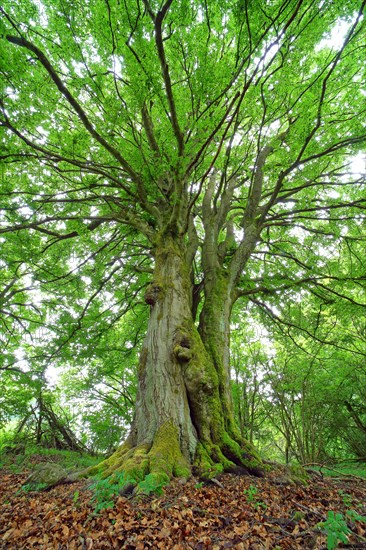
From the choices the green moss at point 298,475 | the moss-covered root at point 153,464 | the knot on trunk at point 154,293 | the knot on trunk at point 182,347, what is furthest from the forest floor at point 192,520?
the knot on trunk at point 154,293

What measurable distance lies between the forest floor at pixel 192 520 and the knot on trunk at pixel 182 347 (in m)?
1.58

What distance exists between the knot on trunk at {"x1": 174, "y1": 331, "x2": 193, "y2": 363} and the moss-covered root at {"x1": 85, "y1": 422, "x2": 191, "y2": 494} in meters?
0.93

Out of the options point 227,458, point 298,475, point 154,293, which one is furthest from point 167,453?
point 154,293

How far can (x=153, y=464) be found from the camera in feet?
11.1

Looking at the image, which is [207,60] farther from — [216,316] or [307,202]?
[216,316]

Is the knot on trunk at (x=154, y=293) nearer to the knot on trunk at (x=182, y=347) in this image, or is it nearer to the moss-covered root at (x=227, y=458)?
the knot on trunk at (x=182, y=347)

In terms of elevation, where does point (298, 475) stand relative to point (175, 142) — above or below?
below

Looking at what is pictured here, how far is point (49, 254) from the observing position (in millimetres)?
7785

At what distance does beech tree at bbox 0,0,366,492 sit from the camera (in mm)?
3834

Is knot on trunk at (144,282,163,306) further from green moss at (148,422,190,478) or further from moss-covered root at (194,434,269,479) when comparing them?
moss-covered root at (194,434,269,479)

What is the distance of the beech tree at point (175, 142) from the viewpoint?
12.6 feet

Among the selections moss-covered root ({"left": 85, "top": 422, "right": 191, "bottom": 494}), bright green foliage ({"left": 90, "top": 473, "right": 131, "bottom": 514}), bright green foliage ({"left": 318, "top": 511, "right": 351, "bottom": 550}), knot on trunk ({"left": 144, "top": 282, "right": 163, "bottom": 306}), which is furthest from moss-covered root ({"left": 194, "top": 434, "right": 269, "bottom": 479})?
knot on trunk ({"left": 144, "top": 282, "right": 163, "bottom": 306})

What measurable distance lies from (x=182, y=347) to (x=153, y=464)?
164 cm

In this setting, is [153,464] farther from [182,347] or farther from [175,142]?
A: [175,142]
